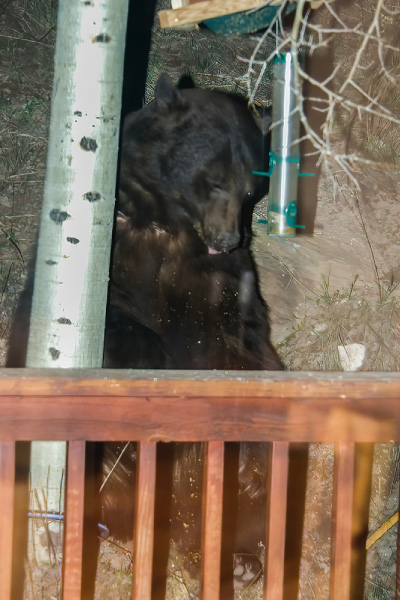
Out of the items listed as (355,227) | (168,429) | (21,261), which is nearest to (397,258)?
(355,227)

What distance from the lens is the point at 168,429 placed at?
162cm

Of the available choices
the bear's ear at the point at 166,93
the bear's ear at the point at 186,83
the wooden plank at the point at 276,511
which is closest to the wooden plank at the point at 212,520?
the wooden plank at the point at 276,511

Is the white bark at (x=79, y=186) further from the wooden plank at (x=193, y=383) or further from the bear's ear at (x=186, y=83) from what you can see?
the bear's ear at (x=186, y=83)

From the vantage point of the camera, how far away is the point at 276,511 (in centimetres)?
169

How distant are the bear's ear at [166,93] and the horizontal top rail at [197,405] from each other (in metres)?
2.31

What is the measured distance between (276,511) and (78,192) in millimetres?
1278

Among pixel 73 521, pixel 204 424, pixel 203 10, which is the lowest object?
pixel 73 521

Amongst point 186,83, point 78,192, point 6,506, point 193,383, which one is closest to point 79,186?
point 78,192

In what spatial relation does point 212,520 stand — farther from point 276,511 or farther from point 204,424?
point 204,424

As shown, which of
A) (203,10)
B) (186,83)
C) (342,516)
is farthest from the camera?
(186,83)

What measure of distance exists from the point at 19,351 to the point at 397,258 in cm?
308

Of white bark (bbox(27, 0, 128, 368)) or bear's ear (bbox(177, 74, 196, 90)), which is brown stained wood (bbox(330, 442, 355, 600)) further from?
bear's ear (bbox(177, 74, 196, 90))

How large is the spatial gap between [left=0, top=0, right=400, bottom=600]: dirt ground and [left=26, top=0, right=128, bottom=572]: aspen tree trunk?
255 cm

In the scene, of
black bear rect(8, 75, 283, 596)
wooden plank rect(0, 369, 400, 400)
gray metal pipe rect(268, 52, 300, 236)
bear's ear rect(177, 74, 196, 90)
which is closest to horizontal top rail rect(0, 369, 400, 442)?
→ wooden plank rect(0, 369, 400, 400)
